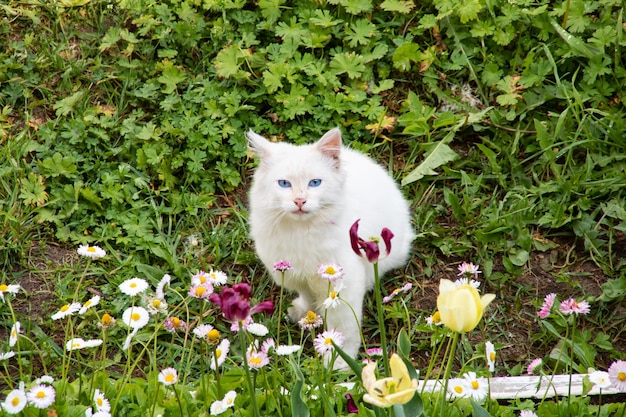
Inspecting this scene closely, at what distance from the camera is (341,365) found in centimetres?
333

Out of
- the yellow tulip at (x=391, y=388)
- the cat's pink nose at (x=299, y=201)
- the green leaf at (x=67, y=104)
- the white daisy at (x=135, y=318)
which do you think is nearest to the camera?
the yellow tulip at (x=391, y=388)

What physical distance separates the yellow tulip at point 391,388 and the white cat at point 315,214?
1497 millimetres

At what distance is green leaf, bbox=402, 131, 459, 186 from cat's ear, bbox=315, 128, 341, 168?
104cm

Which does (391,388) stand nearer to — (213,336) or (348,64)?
(213,336)

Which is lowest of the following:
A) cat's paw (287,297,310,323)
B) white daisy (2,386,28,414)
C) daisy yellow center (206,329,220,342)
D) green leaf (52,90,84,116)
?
cat's paw (287,297,310,323)

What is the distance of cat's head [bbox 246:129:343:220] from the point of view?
120 inches

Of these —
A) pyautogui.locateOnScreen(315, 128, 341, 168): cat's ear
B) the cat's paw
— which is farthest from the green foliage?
pyautogui.locateOnScreen(315, 128, 341, 168): cat's ear

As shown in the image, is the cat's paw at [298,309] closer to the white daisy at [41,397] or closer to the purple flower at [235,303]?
the white daisy at [41,397]

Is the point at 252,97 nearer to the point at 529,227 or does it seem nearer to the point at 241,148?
the point at 241,148

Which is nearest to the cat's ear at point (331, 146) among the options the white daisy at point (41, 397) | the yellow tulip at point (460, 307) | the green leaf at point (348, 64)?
the green leaf at point (348, 64)

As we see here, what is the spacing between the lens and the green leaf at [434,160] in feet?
13.4

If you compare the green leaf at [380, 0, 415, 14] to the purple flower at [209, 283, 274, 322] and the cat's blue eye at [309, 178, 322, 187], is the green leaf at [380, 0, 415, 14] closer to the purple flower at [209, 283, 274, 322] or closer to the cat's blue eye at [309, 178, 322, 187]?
the cat's blue eye at [309, 178, 322, 187]

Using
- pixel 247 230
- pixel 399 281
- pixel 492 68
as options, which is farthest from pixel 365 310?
pixel 492 68

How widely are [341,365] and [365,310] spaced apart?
1.43ft
